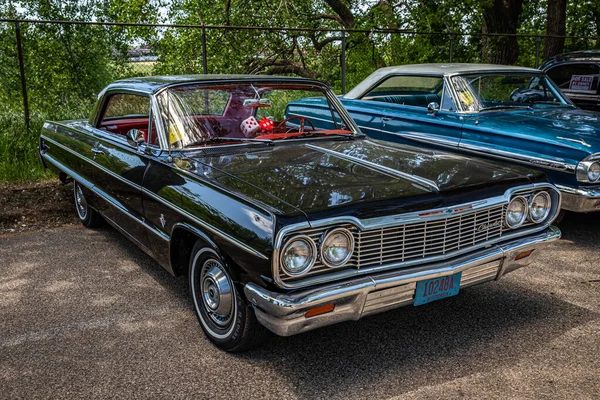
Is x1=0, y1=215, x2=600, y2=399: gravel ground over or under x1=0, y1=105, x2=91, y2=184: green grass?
under

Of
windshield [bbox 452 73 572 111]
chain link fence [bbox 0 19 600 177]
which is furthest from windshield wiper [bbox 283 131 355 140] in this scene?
chain link fence [bbox 0 19 600 177]

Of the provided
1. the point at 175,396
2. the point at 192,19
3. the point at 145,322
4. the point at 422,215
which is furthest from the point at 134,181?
the point at 192,19

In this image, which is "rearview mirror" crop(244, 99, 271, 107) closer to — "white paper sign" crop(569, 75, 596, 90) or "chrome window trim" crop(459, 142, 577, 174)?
"chrome window trim" crop(459, 142, 577, 174)

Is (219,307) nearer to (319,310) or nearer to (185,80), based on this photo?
(319,310)

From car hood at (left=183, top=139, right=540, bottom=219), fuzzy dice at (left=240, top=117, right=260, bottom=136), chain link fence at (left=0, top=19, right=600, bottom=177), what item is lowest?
car hood at (left=183, top=139, right=540, bottom=219)

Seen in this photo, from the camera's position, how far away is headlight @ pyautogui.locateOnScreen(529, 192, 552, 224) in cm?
364

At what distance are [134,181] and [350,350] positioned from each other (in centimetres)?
190

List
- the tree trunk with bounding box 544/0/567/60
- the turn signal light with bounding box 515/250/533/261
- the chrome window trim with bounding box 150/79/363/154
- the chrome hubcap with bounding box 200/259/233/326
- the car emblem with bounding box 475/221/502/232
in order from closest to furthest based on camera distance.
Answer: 1. the chrome hubcap with bounding box 200/259/233/326
2. the car emblem with bounding box 475/221/502/232
3. the turn signal light with bounding box 515/250/533/261
4. the chrome window trim with bounding box 150/79/363/154
5. the tree trunk with bounding box 544/0/567/60

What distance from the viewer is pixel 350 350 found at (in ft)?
11.0

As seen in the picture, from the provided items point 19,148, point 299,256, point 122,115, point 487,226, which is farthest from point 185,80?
point 19,148

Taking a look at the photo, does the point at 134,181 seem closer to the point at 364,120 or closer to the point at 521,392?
the point at 521,392

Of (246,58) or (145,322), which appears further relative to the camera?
(246,58)

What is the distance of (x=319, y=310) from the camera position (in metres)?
2.83

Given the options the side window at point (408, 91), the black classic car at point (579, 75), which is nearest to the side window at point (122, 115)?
the side window at point (408, 91)
